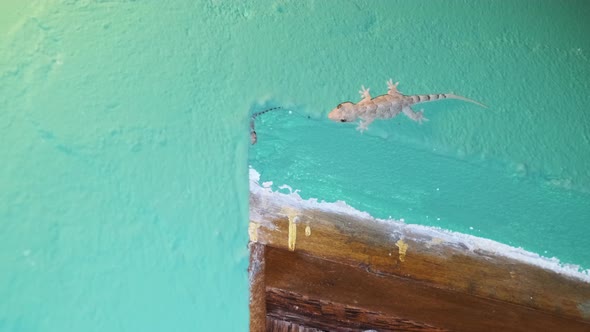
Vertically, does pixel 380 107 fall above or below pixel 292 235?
above

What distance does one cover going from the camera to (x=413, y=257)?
1483 millimetres

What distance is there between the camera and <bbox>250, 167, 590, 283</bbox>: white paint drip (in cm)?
145

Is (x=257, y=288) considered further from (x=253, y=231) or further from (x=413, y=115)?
(x=413, y=115)

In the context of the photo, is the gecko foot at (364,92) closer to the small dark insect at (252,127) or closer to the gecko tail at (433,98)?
the gecko tail at (433,98)

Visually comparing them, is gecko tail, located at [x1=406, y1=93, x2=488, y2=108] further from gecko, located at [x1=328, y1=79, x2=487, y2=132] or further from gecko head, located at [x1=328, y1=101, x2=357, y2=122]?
gecko head, located at [x1=328, y1=101, x2=357, y2=122]

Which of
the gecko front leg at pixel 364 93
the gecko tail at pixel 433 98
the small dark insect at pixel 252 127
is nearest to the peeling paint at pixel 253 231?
the small dark insect at pixel 252 127

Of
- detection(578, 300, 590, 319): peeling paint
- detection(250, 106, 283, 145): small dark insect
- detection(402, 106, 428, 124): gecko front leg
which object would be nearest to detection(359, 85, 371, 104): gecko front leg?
detection(402, 106, 428, 124): gecko front leg

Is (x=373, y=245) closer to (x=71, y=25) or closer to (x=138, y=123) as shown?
(x=138, y=123)

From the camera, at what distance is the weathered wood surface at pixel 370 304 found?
56.0 inches

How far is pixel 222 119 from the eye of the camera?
140cm

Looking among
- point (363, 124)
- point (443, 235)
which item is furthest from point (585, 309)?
point (363, 124)

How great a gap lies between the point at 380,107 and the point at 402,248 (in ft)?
1.56

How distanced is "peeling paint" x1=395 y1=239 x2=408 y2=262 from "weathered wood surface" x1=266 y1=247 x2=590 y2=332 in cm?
7

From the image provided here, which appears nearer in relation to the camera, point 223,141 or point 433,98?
point 223,141
